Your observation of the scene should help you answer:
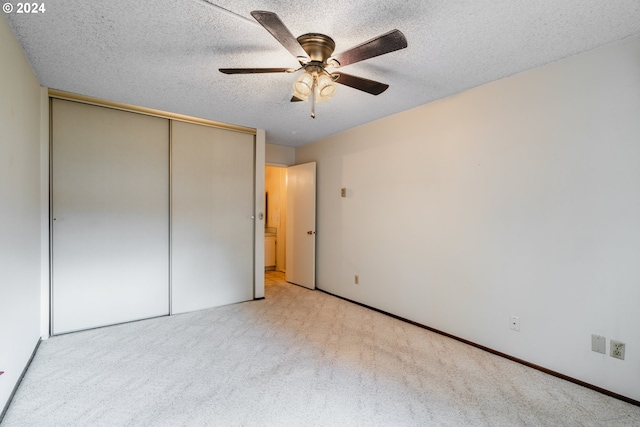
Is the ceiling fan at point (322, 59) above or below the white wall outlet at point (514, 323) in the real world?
above

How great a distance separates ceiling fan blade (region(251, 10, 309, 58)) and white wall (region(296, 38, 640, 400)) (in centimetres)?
190

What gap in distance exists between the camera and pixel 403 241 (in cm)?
343

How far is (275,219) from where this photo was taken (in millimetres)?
6230

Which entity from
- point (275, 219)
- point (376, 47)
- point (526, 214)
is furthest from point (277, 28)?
point (275, 219)

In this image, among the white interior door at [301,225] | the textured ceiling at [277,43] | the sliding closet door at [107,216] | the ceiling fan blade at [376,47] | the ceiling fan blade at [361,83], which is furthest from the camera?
the white interior door at [301,225]

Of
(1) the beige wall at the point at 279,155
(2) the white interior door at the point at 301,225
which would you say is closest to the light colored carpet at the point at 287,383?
(2) the white interior door at the point at 301,225

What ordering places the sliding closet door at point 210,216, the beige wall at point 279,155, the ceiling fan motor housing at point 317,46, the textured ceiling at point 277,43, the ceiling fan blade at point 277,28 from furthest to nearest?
the beige wall at point 279,155, the sliding closet door at point 210,216, the ceiling fan motor housing at point 317,46, the textured ceiling at point 277,43, the ceiling fan blade at point 277,28

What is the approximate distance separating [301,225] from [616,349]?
383 centimetres

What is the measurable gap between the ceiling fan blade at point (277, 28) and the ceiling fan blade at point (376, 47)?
0.28m

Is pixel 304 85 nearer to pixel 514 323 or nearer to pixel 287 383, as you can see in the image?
pixel 287 383

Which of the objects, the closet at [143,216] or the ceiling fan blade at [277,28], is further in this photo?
the closet at [143,216]

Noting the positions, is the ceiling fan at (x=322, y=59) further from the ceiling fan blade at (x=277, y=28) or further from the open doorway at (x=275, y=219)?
the open doorway at (x=275, y=219)

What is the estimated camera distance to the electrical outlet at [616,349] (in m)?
1.99

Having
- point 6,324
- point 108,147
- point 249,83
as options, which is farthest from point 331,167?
point 6,324
